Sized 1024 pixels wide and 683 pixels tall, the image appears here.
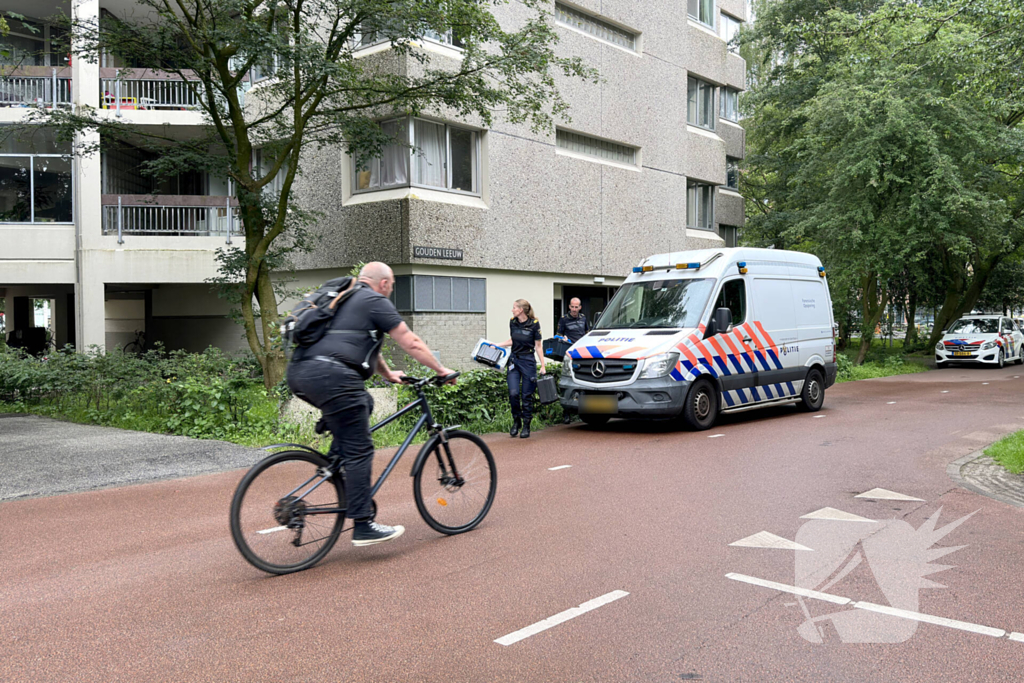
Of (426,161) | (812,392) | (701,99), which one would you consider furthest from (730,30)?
(812,392)

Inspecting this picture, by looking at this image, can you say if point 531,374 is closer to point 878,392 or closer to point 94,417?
point 94,417

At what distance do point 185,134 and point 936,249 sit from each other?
80.7 feet

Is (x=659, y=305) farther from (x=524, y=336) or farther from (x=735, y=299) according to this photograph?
(x=524, y=336)

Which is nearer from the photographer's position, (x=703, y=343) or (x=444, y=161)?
(x=703, y=343)

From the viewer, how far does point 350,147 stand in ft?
49.2

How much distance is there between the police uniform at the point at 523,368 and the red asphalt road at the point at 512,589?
2.50 m

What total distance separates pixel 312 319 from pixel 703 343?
24.1 ft

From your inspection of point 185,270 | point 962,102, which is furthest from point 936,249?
point 185,270

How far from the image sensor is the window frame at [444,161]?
17812mm

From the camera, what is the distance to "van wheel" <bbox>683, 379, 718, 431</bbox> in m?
11.1

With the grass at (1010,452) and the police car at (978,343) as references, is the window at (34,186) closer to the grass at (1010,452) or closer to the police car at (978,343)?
the grass at (1010,452)

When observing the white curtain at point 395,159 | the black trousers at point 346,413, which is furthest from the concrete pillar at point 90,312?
the black trousers at point 346,413

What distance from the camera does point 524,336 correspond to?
1076 cm

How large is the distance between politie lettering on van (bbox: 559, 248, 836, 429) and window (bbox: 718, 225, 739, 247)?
656 inches
